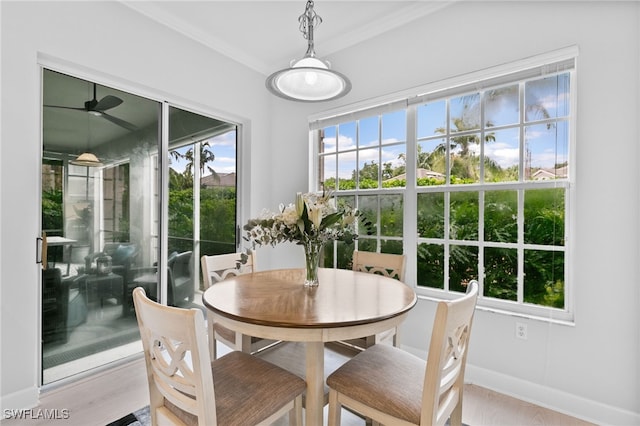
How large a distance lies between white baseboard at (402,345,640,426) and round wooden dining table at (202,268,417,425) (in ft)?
3.55

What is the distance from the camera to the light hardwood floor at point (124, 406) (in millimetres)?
1874

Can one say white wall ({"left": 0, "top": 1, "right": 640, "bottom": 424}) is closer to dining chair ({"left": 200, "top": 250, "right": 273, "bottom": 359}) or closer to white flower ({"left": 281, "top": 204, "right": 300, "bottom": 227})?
dining chair ({"left": 200, "top": 250, "right": 273, "bottom": 359})

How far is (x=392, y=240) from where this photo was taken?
283 cm

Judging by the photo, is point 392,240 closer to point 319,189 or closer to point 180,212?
point 319,189

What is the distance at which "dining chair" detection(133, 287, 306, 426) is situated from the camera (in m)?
1.05

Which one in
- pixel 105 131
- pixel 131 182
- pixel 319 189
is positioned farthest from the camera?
pixel 319 189

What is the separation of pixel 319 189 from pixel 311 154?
0.39 metres

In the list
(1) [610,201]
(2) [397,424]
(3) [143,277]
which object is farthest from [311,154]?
(2) [397,424]

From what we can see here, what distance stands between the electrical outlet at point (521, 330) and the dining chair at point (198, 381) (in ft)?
5.20

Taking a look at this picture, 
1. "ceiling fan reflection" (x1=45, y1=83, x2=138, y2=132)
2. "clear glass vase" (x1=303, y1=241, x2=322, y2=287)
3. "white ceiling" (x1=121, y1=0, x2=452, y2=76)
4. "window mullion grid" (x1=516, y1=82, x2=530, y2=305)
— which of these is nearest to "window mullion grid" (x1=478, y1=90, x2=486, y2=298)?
"window mullion grid" (x1=516, y1=82, x2=530, y2=305)

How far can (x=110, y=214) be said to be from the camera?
2.51 m

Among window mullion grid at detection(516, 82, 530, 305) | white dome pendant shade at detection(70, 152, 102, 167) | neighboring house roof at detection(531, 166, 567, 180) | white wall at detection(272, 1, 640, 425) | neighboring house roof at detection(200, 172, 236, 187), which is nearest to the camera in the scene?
white wall at detection(272, 1, 640, 425)

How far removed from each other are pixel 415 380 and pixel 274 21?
9.25 feet

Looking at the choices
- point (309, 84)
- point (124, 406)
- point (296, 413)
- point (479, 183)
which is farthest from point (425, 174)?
point (124, 406)
